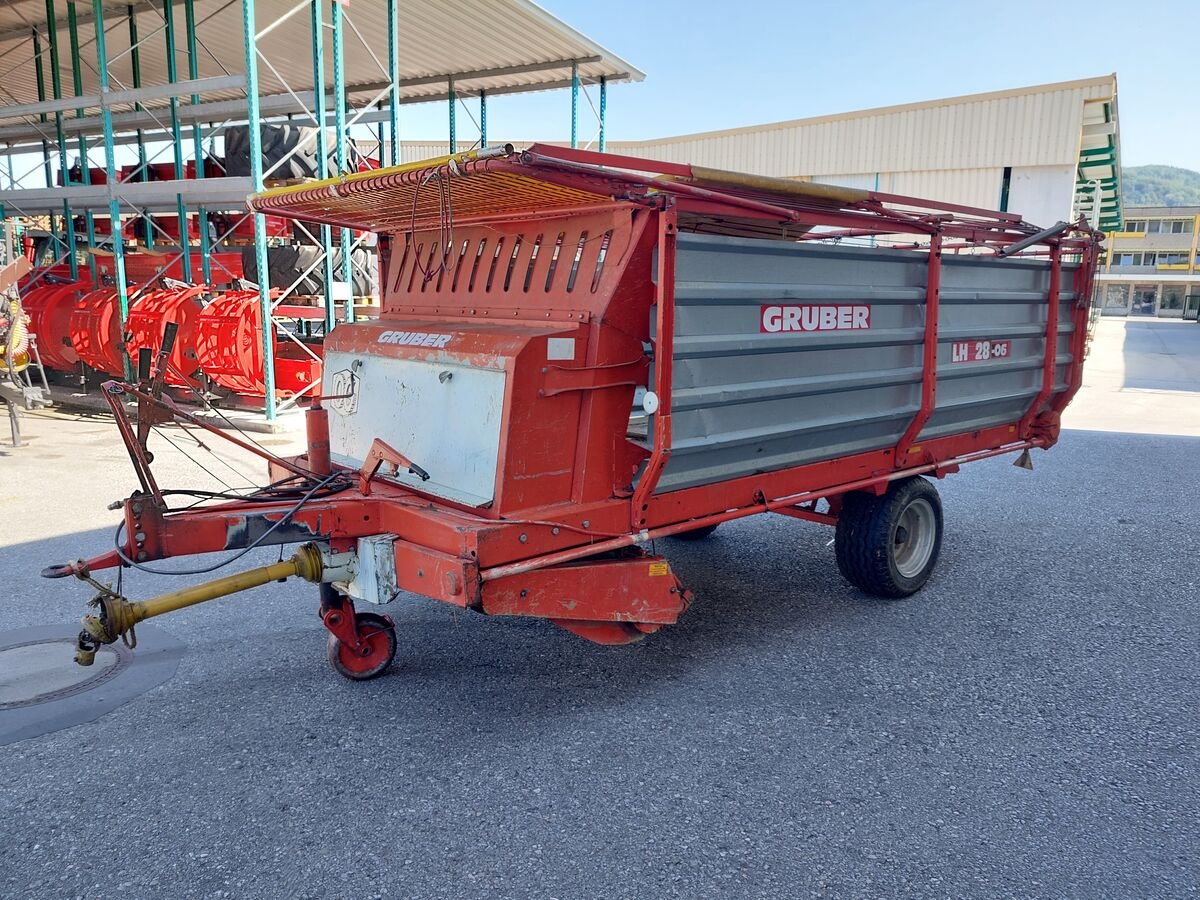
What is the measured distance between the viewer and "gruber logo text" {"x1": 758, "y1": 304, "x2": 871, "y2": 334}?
4004 millimetres

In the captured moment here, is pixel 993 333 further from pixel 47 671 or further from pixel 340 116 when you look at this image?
pixel 340 116

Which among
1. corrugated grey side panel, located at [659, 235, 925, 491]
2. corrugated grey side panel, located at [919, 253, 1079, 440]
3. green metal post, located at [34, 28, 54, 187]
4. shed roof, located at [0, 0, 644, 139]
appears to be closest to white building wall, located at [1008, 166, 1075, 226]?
shed roof, located at [0, 0, 644, 139]

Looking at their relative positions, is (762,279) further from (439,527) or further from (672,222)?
(439,527)

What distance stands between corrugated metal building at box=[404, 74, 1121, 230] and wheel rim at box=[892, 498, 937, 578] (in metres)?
20.0

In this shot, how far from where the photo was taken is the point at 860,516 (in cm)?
514

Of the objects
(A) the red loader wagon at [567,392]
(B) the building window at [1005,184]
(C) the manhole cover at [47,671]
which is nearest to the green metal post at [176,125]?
(C) the manhole cover at [47,671]

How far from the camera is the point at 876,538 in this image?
200 inches

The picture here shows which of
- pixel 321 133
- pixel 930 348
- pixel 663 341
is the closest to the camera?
pixel 663 341

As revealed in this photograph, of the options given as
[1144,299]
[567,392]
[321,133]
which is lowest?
[567,392]

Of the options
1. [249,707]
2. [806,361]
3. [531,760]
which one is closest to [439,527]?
[531,760]

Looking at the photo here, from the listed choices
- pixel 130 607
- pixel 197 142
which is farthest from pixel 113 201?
pixel 130 607

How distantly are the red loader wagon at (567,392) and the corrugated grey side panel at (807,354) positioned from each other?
14 millimetres

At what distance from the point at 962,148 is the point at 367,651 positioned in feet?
80.0

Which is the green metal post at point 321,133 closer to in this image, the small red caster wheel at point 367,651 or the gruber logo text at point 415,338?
the gruber logo text at point 415,338
